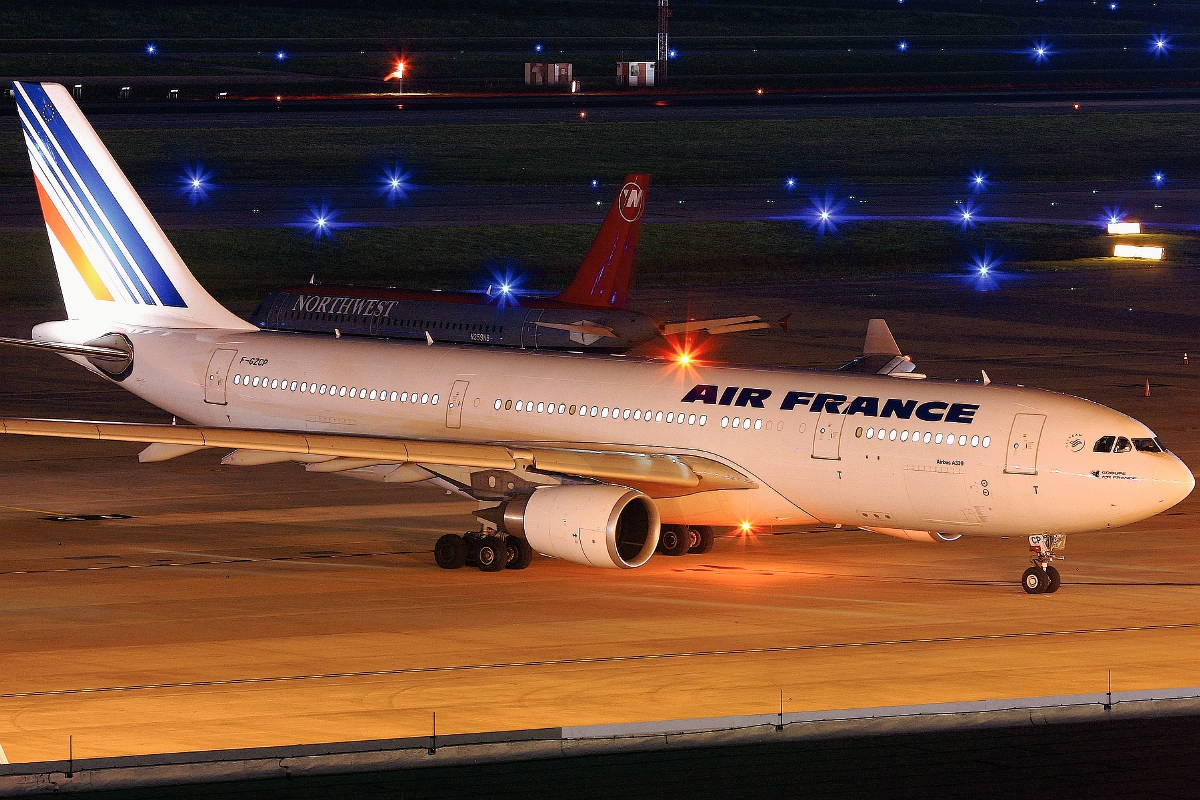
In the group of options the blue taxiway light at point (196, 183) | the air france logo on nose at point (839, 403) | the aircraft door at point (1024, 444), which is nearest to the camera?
the aircraft door at point (1024, 444)

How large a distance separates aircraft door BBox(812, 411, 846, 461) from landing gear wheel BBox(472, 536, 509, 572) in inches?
244

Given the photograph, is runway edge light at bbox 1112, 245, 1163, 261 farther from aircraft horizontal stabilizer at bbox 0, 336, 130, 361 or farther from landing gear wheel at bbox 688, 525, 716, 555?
aircraft horizontal stabilizer at bbox 0, 336, 130, 361

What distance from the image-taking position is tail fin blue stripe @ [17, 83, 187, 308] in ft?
154

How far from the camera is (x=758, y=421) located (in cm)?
3834

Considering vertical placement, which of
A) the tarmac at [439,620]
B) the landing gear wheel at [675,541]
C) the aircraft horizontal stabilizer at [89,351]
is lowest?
the tarmac at [439,620]

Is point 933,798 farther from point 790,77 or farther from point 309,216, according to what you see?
point 790,77

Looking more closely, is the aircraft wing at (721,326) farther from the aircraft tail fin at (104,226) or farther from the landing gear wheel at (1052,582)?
the landing gear wheel at (1052,582)

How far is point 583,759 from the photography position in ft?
76.9

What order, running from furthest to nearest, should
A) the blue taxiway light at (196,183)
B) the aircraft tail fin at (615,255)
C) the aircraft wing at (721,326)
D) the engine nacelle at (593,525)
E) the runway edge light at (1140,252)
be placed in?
the blue taxiway light at (196,183), the runway edge light at (1140,252), the aircraft wing at (721,326), the aircraft tail fin at (615,255), the engine nacelle at (593,525)

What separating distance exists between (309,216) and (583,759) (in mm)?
82213

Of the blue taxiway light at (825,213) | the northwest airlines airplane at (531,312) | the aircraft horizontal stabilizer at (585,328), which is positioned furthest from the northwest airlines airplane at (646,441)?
the blue taxiway light at (825,213)

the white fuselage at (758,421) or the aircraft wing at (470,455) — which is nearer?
the white fuselage at (758,421)

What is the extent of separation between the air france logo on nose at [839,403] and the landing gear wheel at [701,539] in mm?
2833

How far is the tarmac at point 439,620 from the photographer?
28.1m
